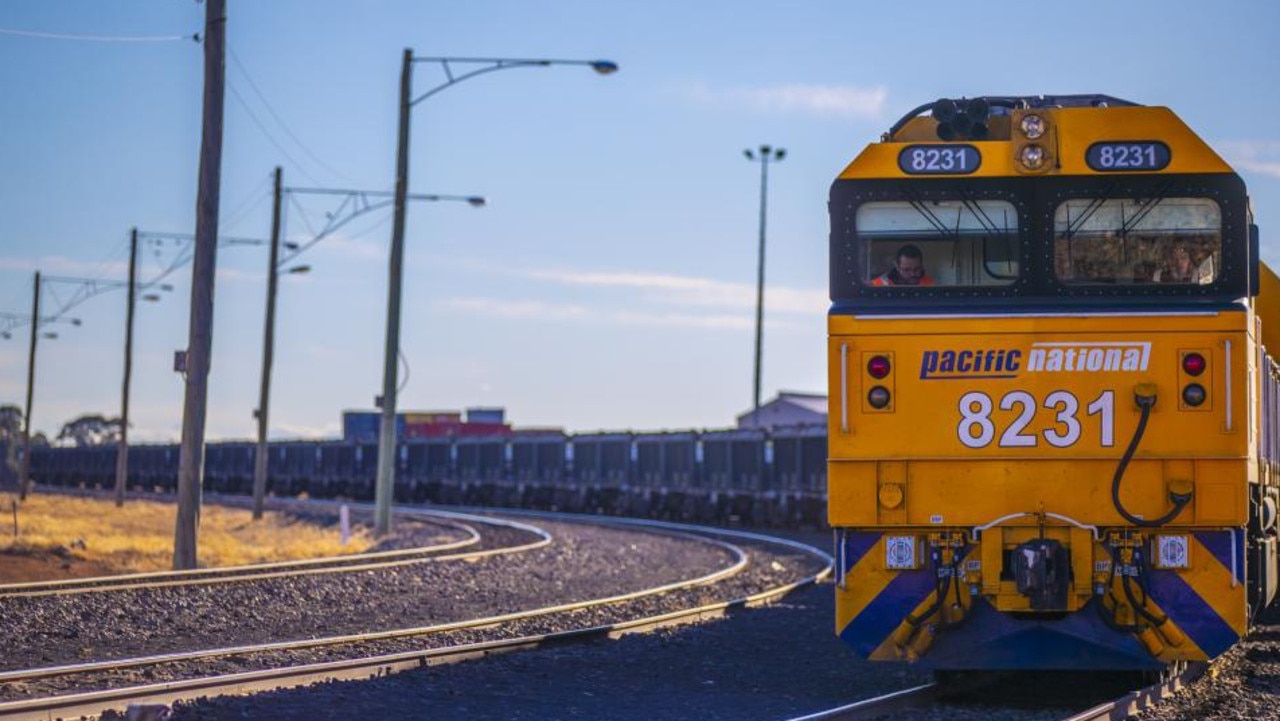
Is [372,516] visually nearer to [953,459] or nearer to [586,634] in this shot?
[586,634]

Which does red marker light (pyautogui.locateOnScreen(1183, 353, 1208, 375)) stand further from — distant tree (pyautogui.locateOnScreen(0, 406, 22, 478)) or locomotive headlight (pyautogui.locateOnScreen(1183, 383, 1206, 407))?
distant tree (pyautogui.locateOnScreen(0, 406, 22, 478))

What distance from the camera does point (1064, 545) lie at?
11.1m

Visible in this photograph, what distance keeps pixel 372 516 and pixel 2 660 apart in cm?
3202

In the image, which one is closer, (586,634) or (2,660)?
(2,660)

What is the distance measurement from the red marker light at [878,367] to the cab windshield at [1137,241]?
127 cm

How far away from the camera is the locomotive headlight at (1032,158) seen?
450 inches

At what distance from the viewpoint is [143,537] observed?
3612 cm

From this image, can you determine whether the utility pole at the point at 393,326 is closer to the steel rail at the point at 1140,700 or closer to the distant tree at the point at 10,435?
the steel rail at the point at 1140,700

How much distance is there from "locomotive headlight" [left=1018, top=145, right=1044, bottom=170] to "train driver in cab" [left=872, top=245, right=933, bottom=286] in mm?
895

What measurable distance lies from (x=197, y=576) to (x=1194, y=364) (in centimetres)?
1323

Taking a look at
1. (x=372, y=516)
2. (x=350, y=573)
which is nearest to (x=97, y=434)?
(x=372, y=516)

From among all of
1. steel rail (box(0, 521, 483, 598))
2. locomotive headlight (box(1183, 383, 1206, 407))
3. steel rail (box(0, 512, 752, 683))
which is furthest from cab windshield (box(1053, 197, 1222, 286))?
steel rail (box(0, 521, 483, 598))

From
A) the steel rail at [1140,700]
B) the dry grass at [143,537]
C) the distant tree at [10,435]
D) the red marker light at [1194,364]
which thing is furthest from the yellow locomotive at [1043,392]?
the distant tree at [10,435]

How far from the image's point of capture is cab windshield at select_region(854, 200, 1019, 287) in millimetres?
11508
